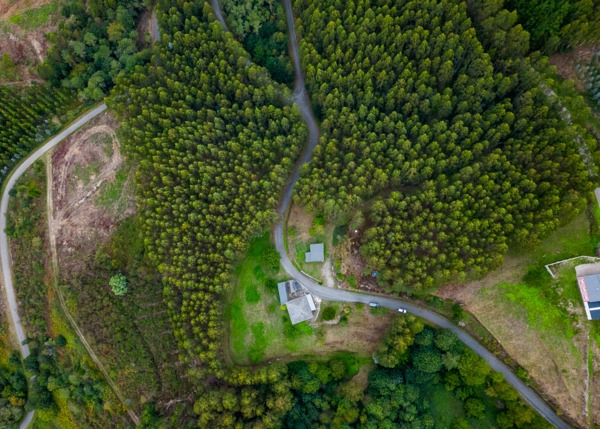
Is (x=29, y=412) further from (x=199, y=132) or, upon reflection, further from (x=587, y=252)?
(x=587, y=252)

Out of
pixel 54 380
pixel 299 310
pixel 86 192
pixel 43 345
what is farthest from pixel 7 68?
pixel 299 310

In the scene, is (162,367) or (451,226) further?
(162,367)

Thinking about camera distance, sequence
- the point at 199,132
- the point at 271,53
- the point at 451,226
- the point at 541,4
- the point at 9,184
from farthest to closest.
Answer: the point at 9,184, the point at 271,53, the point at 199,132, the point at 541,4, the point at 451,226

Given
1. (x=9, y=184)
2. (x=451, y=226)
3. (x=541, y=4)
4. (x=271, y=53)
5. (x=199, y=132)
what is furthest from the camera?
(x=9, y=184)

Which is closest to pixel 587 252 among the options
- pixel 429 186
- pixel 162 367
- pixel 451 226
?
pixel 451 226

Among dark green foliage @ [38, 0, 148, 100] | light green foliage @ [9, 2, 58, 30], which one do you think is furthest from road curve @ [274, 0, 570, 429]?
light green foliage @ [9, 2, 58, 30]

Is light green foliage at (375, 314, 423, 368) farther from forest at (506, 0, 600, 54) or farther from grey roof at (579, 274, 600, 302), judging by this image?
forest at (506, 0, 600, 54)

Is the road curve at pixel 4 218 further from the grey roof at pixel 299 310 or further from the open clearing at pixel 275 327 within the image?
the grey roof at pixel 299 310
